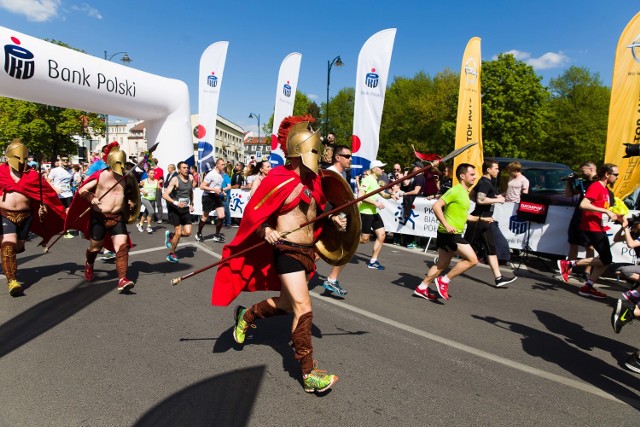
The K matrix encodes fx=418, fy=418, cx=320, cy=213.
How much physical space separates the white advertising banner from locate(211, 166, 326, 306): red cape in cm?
1255

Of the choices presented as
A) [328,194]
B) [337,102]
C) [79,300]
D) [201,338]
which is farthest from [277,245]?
[337,102]

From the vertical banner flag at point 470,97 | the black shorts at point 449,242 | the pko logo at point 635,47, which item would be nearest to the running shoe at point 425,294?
the black shorts at point 449,242

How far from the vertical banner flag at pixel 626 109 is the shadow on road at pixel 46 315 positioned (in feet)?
32.5

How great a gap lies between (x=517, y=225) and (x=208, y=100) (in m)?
11.9

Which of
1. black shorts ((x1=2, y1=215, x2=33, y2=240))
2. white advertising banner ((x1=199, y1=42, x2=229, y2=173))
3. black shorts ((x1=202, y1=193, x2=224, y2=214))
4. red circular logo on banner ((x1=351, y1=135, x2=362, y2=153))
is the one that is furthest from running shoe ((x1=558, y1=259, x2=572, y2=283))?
white advertising banner ((x1=199, y1=42, x2=229, y2=173))

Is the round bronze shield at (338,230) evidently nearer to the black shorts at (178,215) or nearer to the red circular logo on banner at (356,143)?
the black shorts at (178,215)

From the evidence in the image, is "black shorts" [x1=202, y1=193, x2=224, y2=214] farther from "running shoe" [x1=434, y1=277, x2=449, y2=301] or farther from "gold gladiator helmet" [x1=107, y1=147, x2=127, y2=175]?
"running shoe" [x1=434, y1=277, x2=449, y2=301]

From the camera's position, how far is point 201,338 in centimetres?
402

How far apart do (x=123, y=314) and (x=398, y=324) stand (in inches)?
121

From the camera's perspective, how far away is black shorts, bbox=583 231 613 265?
6004 mm

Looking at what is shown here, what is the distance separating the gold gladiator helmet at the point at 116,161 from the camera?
5656mm

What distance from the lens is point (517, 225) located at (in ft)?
28.2

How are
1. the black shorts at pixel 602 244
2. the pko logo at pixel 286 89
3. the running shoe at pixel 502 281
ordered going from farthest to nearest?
the pko logo at pixel 286 89
the running shoe at pixel 502 281
the black shorts at pixel 602 244

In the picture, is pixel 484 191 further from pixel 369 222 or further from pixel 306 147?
pixel 306 147
